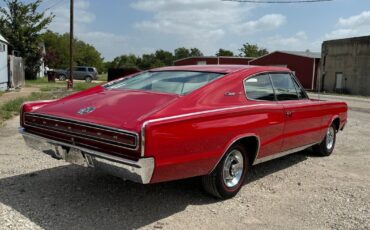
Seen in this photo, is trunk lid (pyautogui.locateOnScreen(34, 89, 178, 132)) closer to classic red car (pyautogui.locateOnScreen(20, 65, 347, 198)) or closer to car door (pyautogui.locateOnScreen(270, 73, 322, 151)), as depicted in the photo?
classic red car (pyautogui.locateOnScreen(20, 65, 347, 198))

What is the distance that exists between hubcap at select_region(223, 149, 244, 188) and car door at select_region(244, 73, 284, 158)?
34 centimetres

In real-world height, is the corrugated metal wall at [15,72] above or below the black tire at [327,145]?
above

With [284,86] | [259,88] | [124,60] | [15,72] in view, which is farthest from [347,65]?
[124,60]

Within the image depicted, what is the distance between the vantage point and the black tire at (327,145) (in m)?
7.38

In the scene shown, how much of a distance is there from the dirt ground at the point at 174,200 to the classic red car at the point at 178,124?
1.29 ft

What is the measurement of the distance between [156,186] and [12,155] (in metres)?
2.74

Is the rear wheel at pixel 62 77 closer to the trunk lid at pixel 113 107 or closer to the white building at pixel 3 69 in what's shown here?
the white building at pixel 3 69

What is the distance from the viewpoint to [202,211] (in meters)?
4.63

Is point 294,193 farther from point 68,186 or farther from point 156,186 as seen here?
point 68,186

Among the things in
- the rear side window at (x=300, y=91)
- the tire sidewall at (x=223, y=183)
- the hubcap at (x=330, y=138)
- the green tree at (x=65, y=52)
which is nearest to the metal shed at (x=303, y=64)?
the green tree at (x=65, y=52)

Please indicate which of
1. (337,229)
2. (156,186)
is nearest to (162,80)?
(156,186)

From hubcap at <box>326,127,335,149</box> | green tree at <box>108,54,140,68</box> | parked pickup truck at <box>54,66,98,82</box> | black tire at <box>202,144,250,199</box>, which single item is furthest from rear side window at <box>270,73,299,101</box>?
green tree at <box>108,54,140,68</box>

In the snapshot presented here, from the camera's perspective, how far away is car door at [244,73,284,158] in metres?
5.28

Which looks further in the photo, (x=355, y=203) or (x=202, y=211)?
(x=355, y=203)
